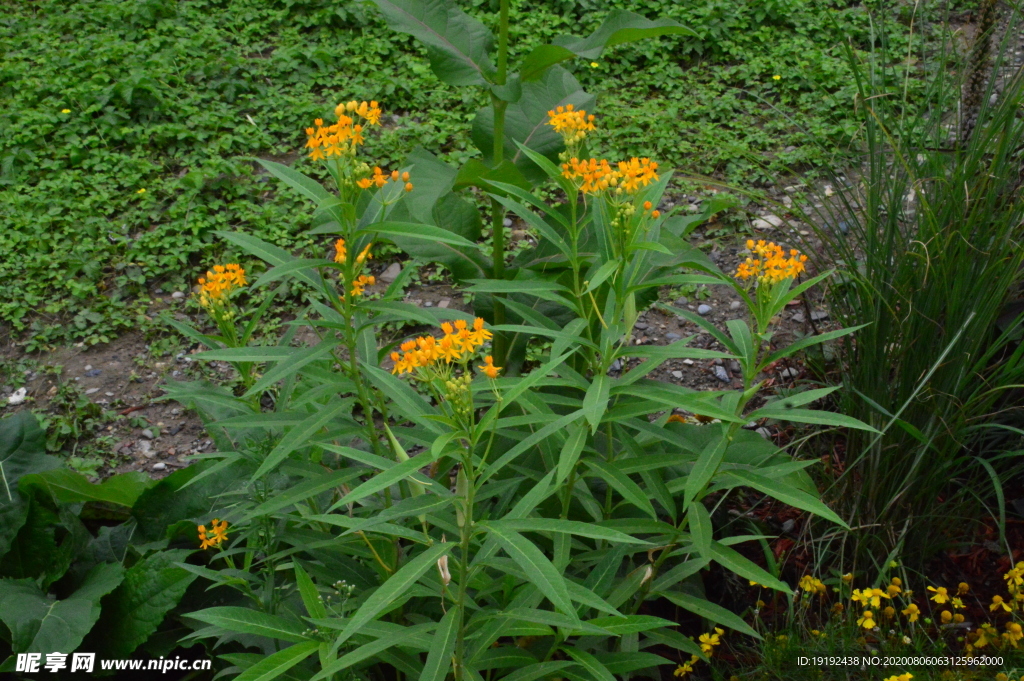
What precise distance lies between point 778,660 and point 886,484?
2.21ft

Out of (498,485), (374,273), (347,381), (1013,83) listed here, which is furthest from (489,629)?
(374,273)

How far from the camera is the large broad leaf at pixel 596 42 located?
255 centimetres

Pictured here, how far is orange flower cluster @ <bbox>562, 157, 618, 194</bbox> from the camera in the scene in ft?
6.42

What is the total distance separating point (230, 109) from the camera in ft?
17.3

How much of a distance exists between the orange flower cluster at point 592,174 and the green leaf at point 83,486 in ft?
5.90

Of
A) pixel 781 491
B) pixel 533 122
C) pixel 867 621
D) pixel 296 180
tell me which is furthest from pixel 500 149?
pixel 867 621

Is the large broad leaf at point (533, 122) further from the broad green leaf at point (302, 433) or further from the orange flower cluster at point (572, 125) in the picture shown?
the broad green leaf at point (302, 433)

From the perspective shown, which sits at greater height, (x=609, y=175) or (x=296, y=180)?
(x=609, y=175)

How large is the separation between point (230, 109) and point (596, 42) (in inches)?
131

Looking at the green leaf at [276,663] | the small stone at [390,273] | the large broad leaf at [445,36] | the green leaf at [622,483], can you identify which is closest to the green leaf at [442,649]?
the green leaf at [276,663]

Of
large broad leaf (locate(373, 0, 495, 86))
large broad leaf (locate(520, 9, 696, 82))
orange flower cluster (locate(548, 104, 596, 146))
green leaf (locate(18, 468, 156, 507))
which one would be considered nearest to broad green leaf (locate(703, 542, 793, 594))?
orange flower cluster (locate(548, 104, 596, 146))

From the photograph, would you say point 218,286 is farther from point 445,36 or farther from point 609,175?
point 445,36

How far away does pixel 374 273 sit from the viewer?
4.40 meters

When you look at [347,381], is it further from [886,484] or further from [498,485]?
[886,484]
